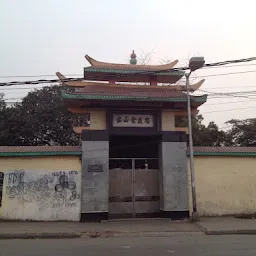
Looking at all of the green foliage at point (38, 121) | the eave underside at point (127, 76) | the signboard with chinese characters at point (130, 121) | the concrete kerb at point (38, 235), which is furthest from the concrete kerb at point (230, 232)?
the green foliage at point (38, 121)

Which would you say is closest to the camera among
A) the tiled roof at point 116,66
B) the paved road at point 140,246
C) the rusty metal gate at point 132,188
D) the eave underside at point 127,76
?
the paved road at point 140,246

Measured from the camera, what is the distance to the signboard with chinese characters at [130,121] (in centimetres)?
1614

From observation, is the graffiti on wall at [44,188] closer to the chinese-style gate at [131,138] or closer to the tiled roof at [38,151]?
the chinese-style gate at [131,138]

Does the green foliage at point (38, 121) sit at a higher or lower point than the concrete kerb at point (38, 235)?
higher

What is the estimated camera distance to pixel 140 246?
10125mm

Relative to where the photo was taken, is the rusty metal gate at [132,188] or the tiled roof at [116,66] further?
the tiled roof at [116,66]

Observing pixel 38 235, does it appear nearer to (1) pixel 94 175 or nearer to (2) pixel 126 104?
(1) pixel 94 175

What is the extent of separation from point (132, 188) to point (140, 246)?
6.52 meters

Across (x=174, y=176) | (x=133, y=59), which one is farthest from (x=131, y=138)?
(x=133, y=59)

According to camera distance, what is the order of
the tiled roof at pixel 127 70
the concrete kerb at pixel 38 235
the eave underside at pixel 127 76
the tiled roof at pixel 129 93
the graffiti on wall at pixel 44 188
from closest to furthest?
the concrete kerb at pixel 38 235
the graffiti on wall at pixel 44 188
the tiled roof at pixel 129 93
the tiled roof at pixel 127 70
the eave underside at pixel 127 76

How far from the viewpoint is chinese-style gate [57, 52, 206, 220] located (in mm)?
15492

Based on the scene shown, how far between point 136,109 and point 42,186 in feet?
16.9

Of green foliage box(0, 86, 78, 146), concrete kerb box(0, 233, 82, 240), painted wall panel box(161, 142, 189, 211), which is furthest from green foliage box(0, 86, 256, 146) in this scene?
concrete kerb box(0, 233, 82, 240)

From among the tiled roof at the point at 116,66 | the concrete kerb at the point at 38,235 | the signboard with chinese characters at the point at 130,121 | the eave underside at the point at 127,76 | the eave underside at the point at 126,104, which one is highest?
the tiled roof at the point at 116,66
